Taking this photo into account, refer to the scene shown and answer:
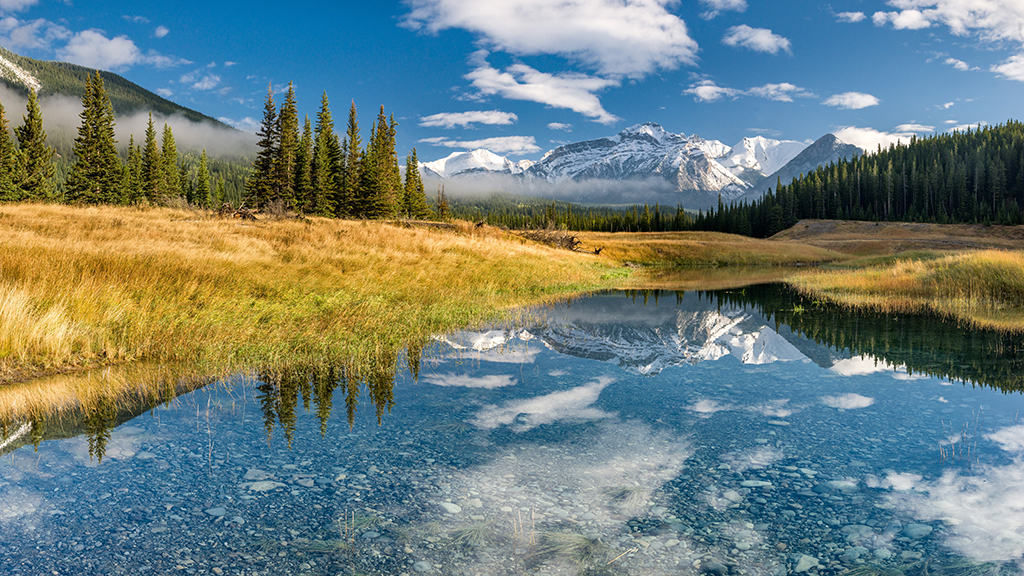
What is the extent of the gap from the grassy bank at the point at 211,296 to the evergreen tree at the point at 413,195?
59.9 meters

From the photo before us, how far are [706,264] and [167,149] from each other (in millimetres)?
97335

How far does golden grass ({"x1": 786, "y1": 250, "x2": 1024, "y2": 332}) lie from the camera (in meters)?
18.6

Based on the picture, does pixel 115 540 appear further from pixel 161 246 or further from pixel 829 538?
pixel 161 246

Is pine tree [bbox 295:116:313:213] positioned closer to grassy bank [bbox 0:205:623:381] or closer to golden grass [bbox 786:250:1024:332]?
grassy bank [bbox 0:205:623:381]

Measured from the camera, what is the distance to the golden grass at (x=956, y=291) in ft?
61.1

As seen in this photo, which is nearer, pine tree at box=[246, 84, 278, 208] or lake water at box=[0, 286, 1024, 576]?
lake water at box=[0, 286, 1024, 576]

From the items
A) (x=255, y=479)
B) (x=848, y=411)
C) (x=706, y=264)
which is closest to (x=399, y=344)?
(x=255, y=479)

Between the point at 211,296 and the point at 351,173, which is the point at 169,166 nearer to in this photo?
the point at 351,173

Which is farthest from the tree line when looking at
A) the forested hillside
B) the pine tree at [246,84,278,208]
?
the forested hillside

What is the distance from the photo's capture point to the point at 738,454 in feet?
21.1

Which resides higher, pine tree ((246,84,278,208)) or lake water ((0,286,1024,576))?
pine tree ((246,84,278,208))

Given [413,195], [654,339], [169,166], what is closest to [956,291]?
[654,339]

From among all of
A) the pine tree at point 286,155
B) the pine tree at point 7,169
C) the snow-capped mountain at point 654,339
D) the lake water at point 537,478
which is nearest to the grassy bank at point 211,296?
the snow-capped mountain at point 654,339

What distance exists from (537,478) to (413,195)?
3377 inches
